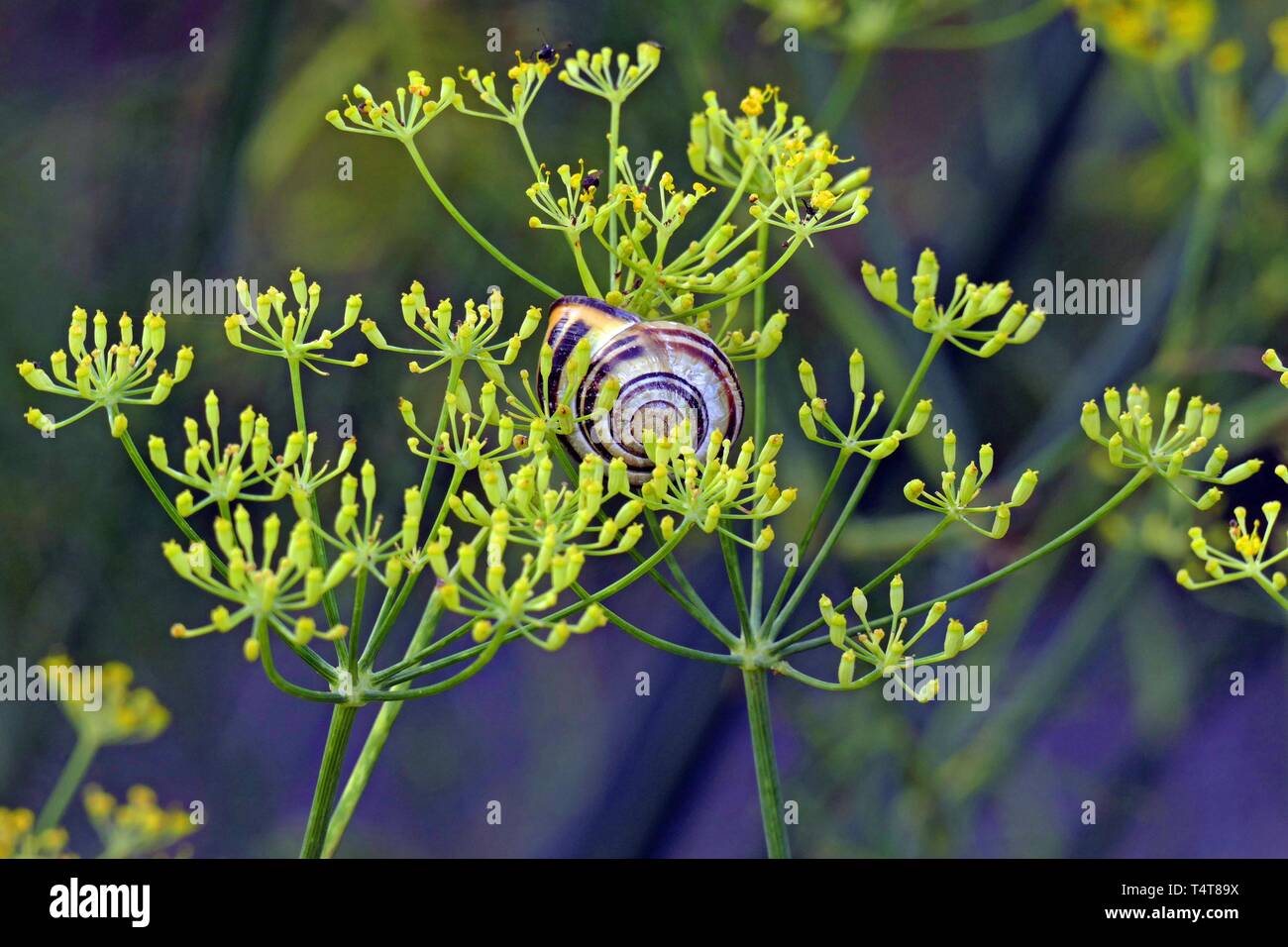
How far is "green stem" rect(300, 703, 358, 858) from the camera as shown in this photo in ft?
3.23

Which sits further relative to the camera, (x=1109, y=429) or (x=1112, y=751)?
(x=1112, y=751)

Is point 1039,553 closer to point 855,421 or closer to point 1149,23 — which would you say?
point 855,421

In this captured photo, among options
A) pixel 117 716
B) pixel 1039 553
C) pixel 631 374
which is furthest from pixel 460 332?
pixel 117 716

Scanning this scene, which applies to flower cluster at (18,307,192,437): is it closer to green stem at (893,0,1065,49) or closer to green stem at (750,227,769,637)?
green stem at (750,227,769,637)

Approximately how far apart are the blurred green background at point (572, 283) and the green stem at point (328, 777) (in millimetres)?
1150

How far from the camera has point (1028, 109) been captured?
2357 millimetres

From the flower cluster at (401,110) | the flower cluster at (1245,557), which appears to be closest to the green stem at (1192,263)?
the flower cluster at (1245,557)

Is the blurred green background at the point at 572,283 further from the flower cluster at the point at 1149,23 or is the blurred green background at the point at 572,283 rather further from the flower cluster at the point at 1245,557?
the flower cluster at the point at 1245,557

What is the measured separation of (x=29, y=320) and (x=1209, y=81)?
229 cm

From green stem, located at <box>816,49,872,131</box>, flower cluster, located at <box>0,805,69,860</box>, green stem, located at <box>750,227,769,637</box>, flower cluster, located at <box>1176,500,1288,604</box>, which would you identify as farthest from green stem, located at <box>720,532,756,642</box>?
green stem, located at <box>816,49,872,131</box>

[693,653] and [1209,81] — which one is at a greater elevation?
[1209,81]

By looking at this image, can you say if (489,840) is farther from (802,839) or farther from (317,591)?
(317,591)

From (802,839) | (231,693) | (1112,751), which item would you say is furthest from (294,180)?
(1112,751)

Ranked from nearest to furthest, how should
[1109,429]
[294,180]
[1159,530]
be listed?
[1159,530], [1109,429], [294,180]
